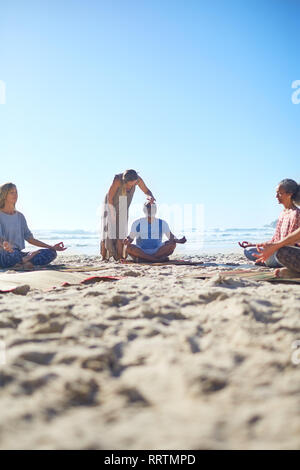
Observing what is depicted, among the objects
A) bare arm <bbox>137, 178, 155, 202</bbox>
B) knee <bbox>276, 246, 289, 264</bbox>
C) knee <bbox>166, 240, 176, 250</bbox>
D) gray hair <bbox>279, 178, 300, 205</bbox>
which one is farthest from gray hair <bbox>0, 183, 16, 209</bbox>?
knee <bbox>276, 246, 289, 264</bbox>

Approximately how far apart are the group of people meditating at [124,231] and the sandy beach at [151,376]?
2.16 m

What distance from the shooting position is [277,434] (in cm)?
92

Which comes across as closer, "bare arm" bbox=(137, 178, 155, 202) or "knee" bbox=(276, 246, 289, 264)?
"knee" bbox=(276, 246, 289, 264)

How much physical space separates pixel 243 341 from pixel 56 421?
2.67 feet

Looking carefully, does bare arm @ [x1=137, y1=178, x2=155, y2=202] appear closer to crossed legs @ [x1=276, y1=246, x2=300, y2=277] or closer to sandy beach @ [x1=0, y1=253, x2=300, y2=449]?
crossed legs @ [x1=276, y1=246, x2=300, y2=277]

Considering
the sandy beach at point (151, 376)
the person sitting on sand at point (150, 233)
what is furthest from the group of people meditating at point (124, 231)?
the sandy beach at point (151, 376)

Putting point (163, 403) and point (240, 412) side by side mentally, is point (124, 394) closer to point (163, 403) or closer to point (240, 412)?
point (163, 403)

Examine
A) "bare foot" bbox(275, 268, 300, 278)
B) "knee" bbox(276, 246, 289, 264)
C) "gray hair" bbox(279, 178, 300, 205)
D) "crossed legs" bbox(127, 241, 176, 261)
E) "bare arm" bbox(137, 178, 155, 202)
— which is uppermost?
"bare arm" bbox(137, 178, 155, 202)

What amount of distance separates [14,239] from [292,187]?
4.11m

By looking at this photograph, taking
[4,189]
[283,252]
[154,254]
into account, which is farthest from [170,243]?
[283,252]

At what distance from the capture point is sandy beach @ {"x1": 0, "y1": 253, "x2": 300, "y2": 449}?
934 millimetres

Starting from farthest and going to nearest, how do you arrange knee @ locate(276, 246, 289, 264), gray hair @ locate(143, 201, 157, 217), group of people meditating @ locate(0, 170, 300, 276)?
gray hair @ locate(143, 201, 157, 217)
group of people meditating @ locate(0, 170, 300, 276)
knee @ locate(276, 246, 289, 264)

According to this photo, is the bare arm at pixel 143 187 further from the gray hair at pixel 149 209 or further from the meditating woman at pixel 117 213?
the gray hair at pixel 149 209

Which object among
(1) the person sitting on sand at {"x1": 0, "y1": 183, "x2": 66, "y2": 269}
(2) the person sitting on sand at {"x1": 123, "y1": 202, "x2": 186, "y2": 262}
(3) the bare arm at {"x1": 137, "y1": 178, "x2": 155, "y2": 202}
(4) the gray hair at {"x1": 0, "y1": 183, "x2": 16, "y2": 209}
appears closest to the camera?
(1) the person sitting on sand at {"x1": 0, "y1": 183, "x2": 66, "y2": 269}
